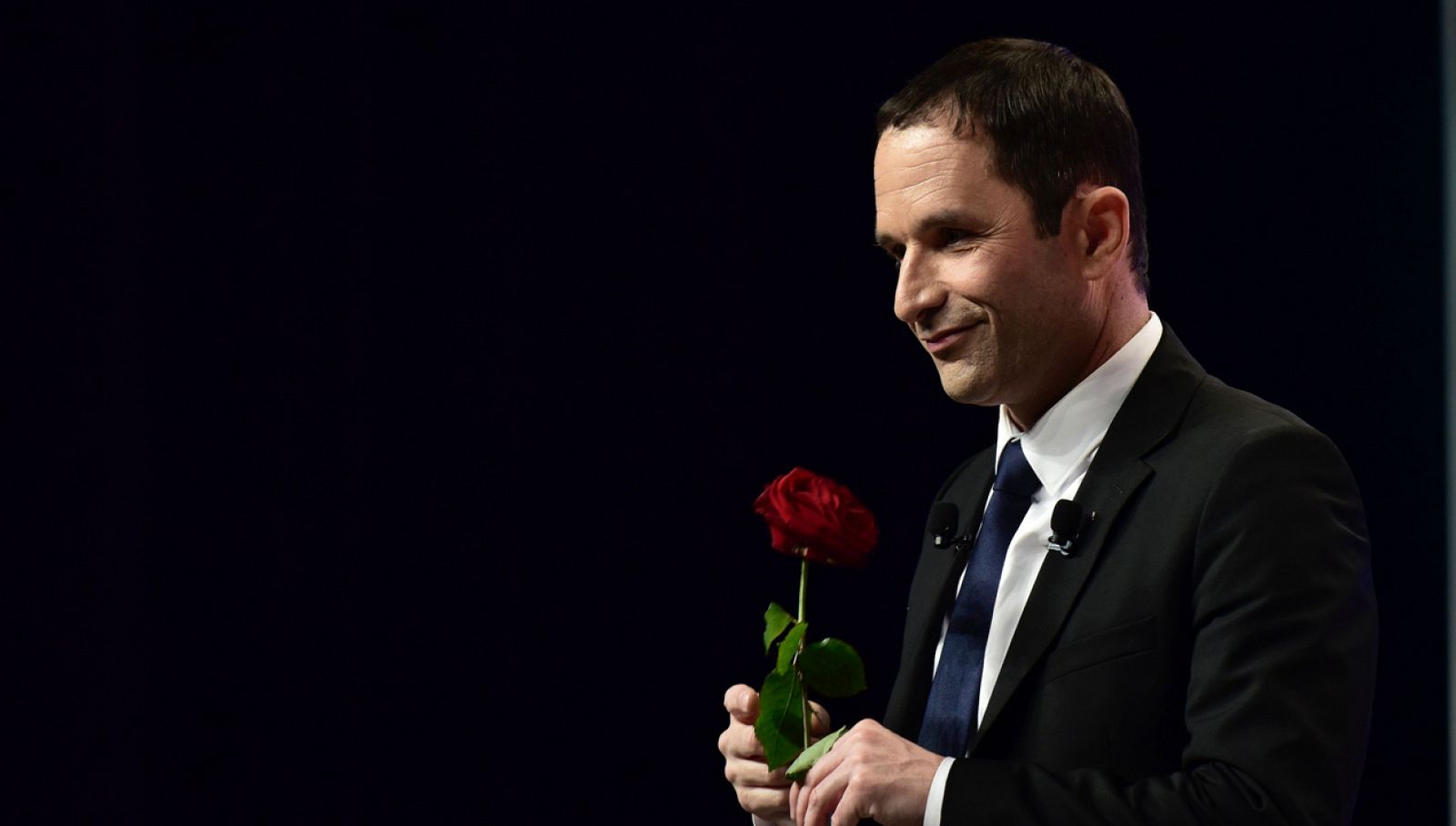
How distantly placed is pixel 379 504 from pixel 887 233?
1.59 metres

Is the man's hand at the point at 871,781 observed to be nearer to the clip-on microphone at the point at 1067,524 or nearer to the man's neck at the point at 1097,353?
the clip-on microphone at the point at 1067,524

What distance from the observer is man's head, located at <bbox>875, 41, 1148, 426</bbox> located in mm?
1544

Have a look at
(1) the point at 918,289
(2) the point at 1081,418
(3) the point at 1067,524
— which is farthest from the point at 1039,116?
(3) the point at 1067,524

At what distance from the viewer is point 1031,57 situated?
1.61 m

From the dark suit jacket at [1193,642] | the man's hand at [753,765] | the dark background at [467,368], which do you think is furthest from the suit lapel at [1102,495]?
the dark background at [467,368]

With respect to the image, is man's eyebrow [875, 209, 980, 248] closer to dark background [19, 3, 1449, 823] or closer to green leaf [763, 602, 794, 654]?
green leaf [763, 602, 794, 654]

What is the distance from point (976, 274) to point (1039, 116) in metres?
0.19

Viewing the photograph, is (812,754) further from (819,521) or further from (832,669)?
(819,521)

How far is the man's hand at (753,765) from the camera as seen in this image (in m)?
1.56

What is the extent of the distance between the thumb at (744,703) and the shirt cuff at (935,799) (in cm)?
27

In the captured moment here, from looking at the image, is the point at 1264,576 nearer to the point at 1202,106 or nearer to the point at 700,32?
the point at 1202,106

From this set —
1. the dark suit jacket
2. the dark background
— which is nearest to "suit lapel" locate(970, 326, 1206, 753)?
the dark suit jacket

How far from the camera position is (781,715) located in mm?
1497

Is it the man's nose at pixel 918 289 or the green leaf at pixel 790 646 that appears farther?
the man's nose at pixel 918 289
